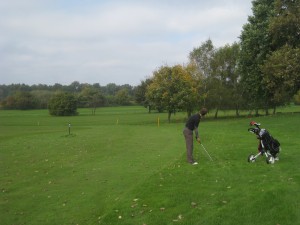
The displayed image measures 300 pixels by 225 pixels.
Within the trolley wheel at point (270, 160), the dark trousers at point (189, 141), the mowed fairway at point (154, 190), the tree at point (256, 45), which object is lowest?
the mowed fairway at point (154, 190)

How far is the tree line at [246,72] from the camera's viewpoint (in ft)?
119

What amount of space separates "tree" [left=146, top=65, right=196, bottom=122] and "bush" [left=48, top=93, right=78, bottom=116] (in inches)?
2132

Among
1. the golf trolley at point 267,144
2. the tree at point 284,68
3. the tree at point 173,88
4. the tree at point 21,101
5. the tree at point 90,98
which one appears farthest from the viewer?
the tree at point 21,101

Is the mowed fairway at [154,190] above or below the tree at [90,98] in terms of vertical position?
below

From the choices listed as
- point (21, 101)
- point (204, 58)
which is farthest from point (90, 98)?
point (204, 58)

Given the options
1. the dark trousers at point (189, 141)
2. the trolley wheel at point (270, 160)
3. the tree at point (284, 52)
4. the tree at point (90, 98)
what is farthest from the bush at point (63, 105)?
the trolley wheel at point (270, 160)

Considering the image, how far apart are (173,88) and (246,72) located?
14071 millimetres

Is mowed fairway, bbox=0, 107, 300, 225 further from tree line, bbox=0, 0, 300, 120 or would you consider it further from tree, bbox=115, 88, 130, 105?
tree, bbox=115, 88, 130, 105

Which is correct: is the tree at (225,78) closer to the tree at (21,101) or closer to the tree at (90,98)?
the tree at (90,98)

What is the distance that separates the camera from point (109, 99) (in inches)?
6161

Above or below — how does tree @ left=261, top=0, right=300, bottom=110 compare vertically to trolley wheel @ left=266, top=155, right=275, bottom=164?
above

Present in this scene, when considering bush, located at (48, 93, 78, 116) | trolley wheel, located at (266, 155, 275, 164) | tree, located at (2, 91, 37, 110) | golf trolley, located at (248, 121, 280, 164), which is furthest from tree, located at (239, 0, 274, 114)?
tree, located at (2, 91, 37, 110)

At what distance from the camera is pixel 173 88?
5725 centimetres

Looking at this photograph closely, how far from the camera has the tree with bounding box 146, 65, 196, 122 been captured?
5650 cm
